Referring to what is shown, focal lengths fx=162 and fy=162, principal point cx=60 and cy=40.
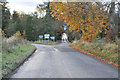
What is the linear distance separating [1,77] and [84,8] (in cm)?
625

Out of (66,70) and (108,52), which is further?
(108,52)

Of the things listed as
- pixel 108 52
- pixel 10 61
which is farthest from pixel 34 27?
pixel 10 61

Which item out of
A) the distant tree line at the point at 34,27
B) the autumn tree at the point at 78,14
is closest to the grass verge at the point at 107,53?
the autumn tree at the point at 78,14

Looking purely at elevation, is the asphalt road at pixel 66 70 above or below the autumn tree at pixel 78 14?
below

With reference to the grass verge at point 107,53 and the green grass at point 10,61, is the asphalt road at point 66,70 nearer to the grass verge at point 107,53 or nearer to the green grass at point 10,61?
the green grass at point 10,61

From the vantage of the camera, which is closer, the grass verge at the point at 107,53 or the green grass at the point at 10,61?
the green grass at the point at 10,61

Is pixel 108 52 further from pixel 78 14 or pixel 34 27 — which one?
pixel 34 27

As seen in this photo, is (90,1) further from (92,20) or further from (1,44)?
(1,44)

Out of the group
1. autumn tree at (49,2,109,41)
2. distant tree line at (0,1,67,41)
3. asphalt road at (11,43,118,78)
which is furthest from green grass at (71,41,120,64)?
distant tree line at (0,1,67,41)

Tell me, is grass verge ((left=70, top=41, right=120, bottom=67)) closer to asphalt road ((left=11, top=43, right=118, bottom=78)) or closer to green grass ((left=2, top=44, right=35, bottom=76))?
asphalt road ((left=11, top=43, right=118, bottom=78))

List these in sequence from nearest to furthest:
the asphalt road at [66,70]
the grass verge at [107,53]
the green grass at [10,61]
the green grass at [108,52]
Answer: the asphalt road at [66,70] < the green grass at [10,61] < the grass verge at [107,53] < the green grass at [108,52]

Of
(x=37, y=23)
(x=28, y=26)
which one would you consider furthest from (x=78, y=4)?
(x=37, y=23)

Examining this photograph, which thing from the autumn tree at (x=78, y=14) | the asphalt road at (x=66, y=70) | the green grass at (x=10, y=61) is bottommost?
the asphalt road at (x=66, y=70)

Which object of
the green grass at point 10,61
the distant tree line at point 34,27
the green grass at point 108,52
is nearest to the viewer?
the green grass at point 10,61
